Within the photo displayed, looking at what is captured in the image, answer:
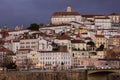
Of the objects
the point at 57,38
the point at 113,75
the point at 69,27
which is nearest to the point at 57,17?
the point at 69,27

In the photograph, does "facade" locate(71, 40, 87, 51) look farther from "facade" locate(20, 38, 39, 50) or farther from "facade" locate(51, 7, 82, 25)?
"facade" locate(51, 7, 82, 25)

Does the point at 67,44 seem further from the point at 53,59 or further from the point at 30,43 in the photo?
the point at 53,59

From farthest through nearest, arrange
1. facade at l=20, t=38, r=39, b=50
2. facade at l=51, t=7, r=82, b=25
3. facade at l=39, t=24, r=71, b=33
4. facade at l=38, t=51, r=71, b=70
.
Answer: facade at l=51, t=7, r=82, b=25, facade at l=39, t=24, r=71, b=33, facade at l=20, t=38, r=39, b=50, facade at l=38, t=51, r=71, b=70

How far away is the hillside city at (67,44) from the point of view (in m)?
70.7

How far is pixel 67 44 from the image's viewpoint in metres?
77.4

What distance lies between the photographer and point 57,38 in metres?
80.1

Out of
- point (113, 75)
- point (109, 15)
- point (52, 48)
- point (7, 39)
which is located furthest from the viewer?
point (109, 15)

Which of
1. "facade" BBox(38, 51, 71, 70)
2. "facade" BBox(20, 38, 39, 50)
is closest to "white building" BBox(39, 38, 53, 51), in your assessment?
"facade" BBox(20, 38, 39, 50)

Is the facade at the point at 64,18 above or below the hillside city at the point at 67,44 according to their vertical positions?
above

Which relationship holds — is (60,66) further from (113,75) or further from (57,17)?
(57,17)

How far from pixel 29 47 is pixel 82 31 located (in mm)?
13825

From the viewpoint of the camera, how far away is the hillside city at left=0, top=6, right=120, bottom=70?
7069 centimetres

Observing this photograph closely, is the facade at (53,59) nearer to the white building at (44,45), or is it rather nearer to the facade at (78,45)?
the white building at (44,45)

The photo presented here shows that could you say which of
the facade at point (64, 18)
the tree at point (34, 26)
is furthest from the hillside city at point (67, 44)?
the tree at point (34, 26)
